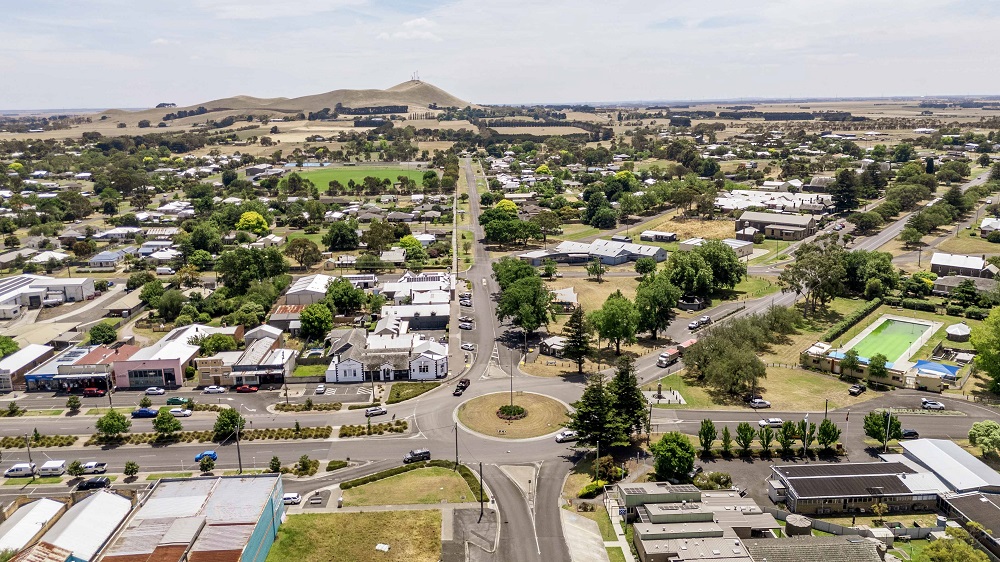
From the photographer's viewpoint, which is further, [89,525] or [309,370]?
[309,370]

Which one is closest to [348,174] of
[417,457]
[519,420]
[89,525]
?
[519,420]

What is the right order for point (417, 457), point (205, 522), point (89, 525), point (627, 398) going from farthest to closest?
1. point (627, 398)
2. point (417, 457)
3. point (89, 525)
4. point (205, 522)

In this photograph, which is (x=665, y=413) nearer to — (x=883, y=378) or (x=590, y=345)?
(x=590, y=345)

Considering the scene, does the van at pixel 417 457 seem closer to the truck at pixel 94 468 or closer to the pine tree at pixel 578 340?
the pine tree at pixel 578 340

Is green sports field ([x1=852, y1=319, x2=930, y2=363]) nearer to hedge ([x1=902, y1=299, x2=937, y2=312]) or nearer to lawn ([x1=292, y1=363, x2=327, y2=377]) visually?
hedge ([x1=902, y1=299, x2=937, y2=312])

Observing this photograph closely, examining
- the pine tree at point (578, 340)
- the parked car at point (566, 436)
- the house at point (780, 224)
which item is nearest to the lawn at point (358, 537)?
the parked car at point (566, 436)

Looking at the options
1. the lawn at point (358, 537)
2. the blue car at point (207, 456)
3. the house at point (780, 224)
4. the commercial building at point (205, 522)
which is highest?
A: the house at point (780, 224)

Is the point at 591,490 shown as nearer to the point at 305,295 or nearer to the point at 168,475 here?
the point at 168,475
